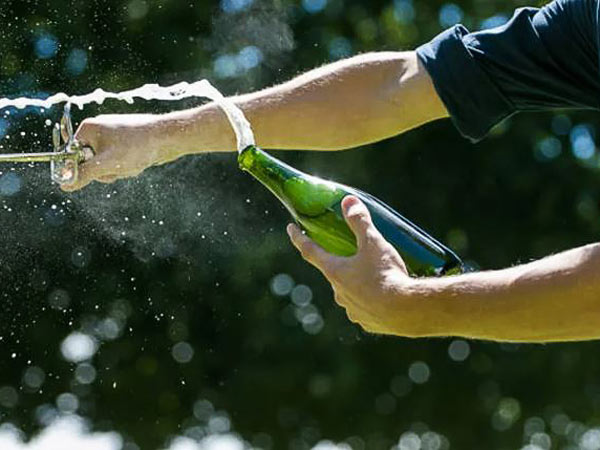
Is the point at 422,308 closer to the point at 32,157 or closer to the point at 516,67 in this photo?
the point at 516,67

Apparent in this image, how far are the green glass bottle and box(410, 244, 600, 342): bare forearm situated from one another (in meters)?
0.23

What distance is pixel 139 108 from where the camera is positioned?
24.6 ft

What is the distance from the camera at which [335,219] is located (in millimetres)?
2928

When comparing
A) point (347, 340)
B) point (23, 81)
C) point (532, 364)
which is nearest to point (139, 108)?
point (23, 81)

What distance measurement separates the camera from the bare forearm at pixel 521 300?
2570mm

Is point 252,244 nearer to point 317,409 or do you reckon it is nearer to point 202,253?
point 202,253

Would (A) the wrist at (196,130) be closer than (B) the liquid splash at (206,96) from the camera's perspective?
No

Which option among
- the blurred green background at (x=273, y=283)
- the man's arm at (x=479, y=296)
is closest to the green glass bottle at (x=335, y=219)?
the man's arm at (x=479, y=296)

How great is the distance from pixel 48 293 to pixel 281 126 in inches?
220

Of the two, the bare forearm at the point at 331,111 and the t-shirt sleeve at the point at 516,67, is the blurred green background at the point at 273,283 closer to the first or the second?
the bare forearm at the point at 331,111

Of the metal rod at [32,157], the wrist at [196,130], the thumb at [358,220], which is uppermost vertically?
the thumb at [358,220]

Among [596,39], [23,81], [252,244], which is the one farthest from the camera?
[252,244]

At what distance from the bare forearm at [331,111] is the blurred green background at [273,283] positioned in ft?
14.7

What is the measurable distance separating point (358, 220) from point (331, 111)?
0.85m
